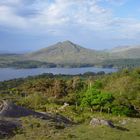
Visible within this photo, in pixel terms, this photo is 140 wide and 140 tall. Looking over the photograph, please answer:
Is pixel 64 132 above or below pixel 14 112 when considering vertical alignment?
below

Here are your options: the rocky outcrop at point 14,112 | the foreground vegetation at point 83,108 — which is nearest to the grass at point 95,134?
the foreground vegetation at point 83,108

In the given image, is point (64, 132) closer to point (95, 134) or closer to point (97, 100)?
point (95, 134)

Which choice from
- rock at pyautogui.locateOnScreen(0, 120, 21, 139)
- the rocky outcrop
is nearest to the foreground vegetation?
rock at pyautogui.locateOnScreen(0, 120, 21, 139)

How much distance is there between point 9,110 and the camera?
66.0 feet

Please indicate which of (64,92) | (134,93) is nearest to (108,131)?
(134,93)

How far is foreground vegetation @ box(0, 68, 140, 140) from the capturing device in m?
17.4

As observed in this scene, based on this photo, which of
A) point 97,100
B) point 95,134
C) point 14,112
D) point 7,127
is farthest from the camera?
point 97,100

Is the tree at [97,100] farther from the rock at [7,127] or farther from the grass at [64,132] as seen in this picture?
the rock at [7,127]

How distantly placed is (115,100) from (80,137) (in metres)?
27.8

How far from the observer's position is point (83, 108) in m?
42.1

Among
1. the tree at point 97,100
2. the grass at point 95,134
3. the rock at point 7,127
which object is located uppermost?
the rock at point 7,127

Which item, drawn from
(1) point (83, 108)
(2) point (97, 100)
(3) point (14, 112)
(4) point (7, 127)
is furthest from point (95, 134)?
(2) point (97, 100)

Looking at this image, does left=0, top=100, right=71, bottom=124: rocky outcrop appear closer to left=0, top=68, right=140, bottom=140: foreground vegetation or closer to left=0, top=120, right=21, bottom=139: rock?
left=0, top=68, right=140, bottom=140: foreground vegetation

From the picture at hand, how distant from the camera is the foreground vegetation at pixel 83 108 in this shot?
17.4m
